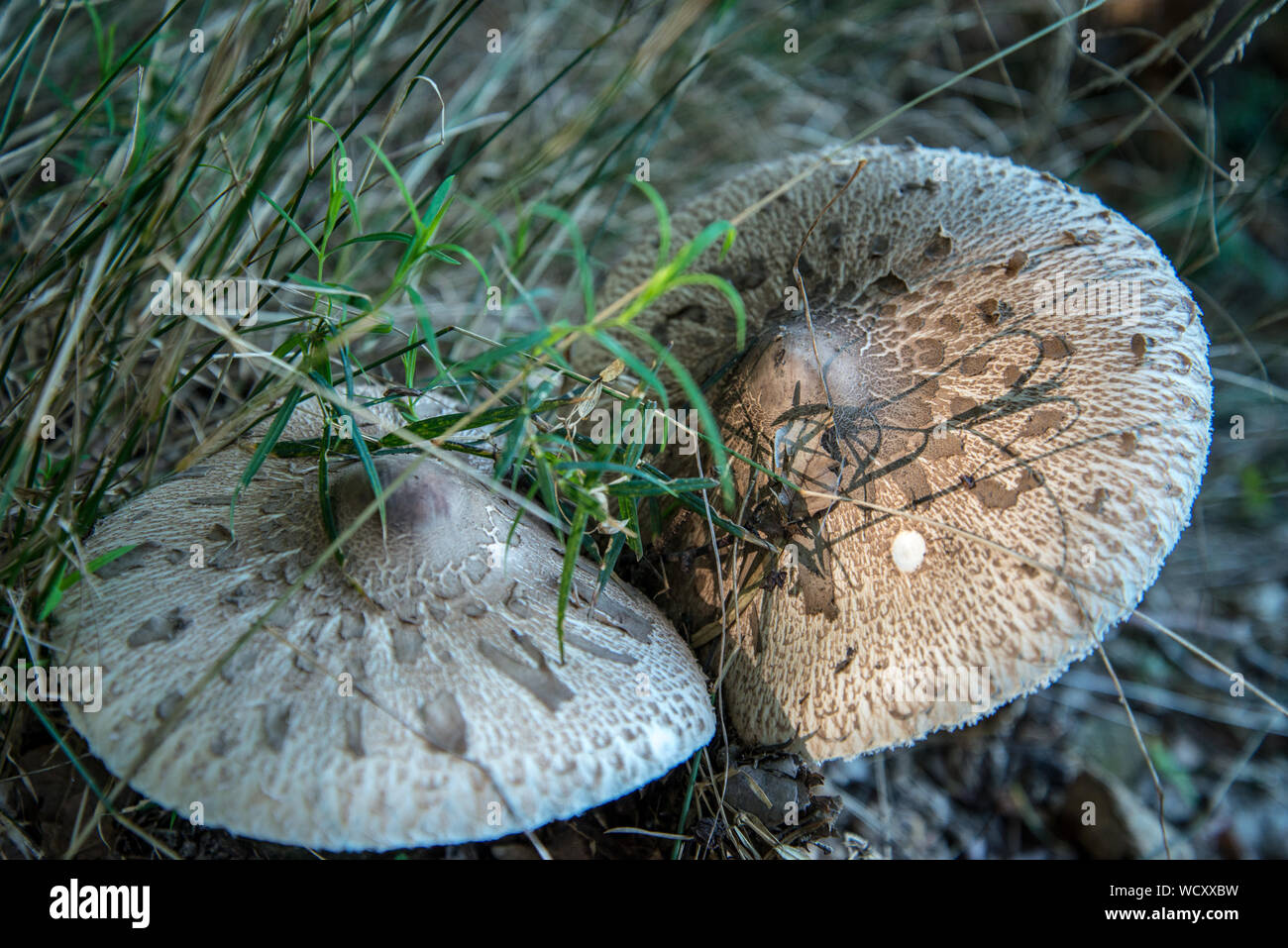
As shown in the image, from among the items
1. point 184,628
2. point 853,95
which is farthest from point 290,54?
point 853,95

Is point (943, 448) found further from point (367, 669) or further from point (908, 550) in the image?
point (367, 669)

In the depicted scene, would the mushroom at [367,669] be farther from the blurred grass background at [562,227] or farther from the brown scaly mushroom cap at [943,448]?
the brown scaly mushroom cap at [943,448]

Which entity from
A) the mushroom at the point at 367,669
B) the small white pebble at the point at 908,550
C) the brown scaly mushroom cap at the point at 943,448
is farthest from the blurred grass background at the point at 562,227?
the small white pebble at the point at 908,550

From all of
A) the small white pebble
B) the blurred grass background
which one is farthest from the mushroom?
the small white pebble

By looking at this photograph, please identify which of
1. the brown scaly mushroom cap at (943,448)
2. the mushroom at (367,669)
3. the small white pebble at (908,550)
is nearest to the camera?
the mushroom at (367,669)

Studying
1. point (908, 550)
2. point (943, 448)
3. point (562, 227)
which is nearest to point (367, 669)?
point (908, 550)
